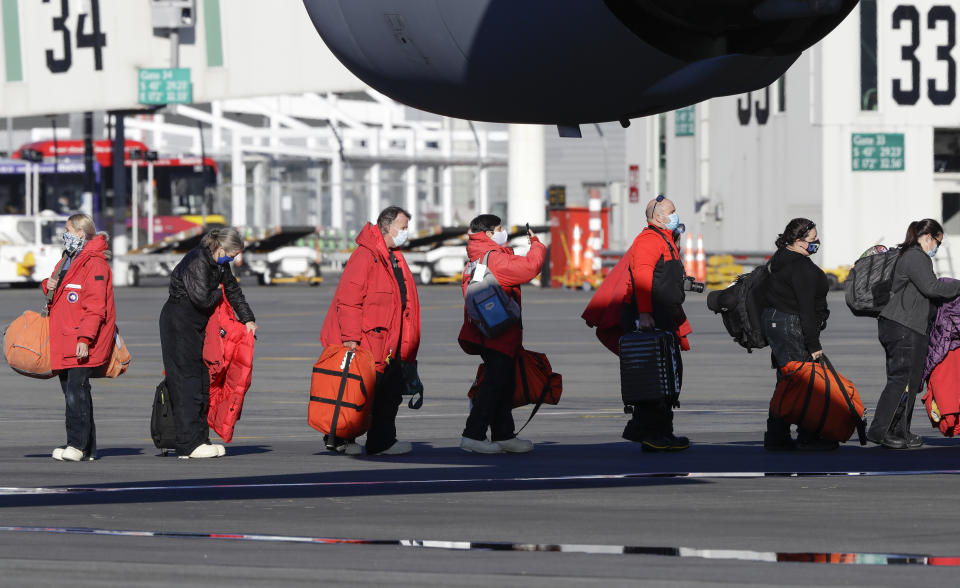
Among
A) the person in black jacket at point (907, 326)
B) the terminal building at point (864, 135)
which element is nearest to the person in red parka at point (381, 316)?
the person in black jacket at point (907, 326)

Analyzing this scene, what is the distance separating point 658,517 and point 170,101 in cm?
3689

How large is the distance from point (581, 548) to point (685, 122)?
1714 inches

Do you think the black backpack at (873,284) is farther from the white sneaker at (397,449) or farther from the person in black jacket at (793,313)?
the white sneaker at (397,449)

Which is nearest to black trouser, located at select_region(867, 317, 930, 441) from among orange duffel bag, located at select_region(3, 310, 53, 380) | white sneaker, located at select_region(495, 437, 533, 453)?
white sneaker, located at select_region(495, 437, 533, 453)

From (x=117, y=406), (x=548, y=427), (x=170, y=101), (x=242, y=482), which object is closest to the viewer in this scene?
(x=242, y=482)

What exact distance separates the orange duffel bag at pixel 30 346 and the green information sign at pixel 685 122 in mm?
38185

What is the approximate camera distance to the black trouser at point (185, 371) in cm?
1312

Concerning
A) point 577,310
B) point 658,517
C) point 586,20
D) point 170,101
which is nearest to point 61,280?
point 658,517

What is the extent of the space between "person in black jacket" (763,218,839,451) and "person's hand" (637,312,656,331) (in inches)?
36.1

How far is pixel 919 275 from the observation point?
43.4 ft

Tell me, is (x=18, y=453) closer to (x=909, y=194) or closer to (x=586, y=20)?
(x=586, y=20)

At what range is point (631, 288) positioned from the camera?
520 inches

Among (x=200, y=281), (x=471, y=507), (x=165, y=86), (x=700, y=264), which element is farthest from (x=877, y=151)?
(x=471, y=507)

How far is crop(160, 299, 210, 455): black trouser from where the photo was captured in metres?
13.1
